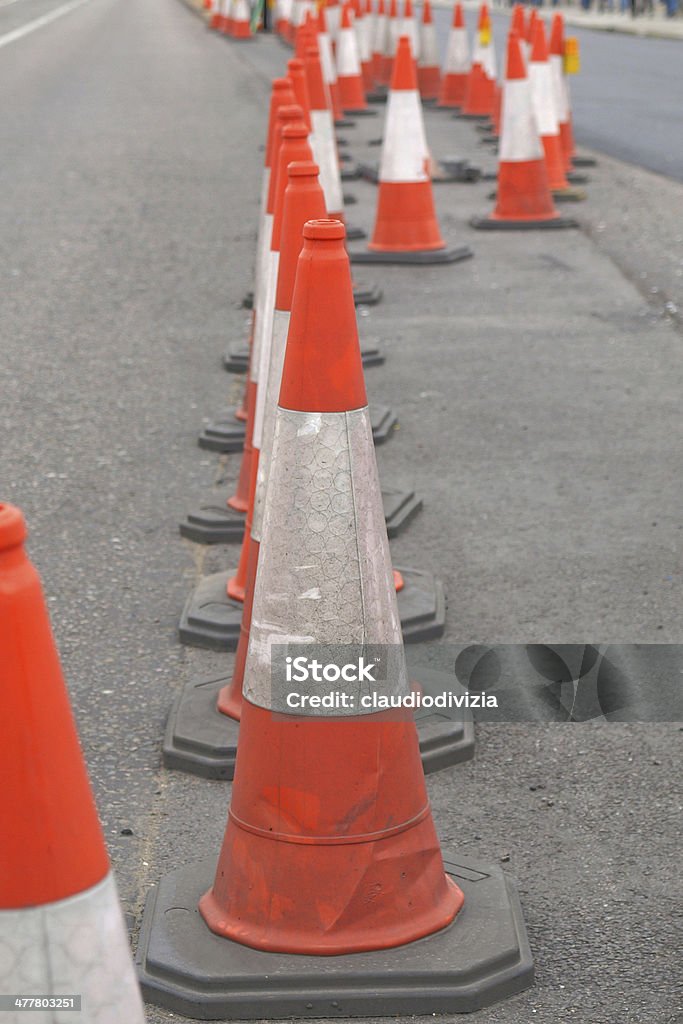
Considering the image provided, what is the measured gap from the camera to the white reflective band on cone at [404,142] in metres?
9.04

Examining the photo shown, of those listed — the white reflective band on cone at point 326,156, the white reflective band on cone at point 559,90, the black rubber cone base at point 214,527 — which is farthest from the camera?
the white reflective band on cone at point 559,90

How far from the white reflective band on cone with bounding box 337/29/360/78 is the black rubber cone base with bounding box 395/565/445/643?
14665 mm

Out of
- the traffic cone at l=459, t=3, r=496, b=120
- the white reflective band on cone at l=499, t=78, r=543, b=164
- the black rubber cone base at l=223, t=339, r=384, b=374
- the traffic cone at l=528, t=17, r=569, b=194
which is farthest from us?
the traffic cone at l=459, t=3, r=496, b=120

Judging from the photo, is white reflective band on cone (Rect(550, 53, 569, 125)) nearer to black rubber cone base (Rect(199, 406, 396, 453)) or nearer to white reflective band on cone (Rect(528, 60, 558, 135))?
white reflective band on cone (Rect(528, 60, 558, 135))

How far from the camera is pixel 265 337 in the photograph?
4094 millimetres

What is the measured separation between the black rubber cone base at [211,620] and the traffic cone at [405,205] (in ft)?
16.5

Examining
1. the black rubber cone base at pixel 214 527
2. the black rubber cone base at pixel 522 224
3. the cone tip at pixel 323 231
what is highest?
the cone tip at pixel 323 231

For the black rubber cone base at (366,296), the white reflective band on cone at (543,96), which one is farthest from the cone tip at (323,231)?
the white reflective band on cone at (543,96)

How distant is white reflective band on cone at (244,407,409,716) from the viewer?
2736 mm

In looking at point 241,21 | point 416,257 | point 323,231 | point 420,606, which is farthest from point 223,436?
point 241,21

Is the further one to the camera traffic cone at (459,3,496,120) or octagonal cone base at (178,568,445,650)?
traffic cone at (459,3,496,120)

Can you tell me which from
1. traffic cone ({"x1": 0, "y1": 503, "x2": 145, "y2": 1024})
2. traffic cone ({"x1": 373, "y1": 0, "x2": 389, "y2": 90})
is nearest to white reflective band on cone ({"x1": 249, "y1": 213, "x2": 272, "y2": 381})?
traffic cone ({"x1": 0, "y1": 503, "x2": 145, "y2": 1024})

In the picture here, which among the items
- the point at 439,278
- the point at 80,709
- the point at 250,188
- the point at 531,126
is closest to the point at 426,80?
the point at 250,188

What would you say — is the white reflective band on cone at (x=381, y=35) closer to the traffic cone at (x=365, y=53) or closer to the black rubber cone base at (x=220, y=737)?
the traffic cone at (x=365, y=53)
